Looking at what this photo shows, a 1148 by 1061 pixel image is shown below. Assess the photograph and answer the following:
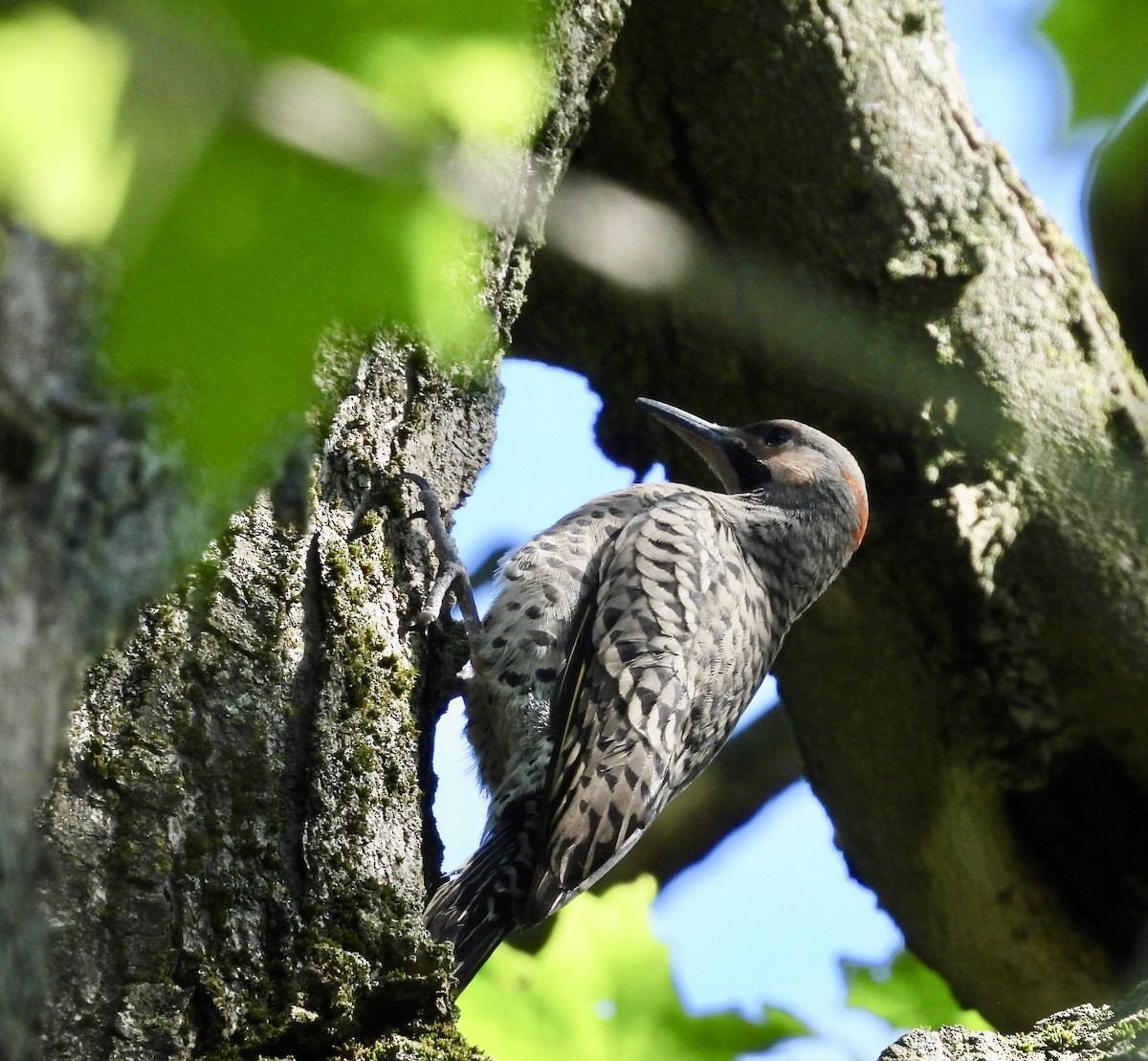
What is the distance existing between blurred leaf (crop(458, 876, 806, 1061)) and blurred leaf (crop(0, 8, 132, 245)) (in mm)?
3205

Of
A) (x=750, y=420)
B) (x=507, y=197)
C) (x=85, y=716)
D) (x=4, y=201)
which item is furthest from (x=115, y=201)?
(x=750, y=420)

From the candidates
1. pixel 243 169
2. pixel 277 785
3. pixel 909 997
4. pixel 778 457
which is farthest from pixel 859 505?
pixel 243 169

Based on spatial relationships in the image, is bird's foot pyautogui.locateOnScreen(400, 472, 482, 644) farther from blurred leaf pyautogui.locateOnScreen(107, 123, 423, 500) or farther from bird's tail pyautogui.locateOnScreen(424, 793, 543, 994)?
blurred leaf pyautogui.locateOnScreen(107, 123, 423, 500)

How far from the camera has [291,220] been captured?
90 cm

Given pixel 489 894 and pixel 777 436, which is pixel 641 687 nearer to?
pixel 489 894

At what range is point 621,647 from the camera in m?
3.82

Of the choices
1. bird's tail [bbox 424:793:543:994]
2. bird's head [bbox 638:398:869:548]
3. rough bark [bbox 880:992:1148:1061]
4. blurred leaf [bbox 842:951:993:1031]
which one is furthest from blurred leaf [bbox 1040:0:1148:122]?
blurred leaf [bbox 842:951:993:1031]

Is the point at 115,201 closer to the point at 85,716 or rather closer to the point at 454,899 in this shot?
the point at 85,716

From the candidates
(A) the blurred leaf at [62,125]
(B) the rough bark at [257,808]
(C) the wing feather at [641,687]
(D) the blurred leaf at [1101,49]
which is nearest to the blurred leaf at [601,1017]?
(C) the wing feather at [641,687]

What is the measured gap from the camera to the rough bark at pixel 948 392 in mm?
4004

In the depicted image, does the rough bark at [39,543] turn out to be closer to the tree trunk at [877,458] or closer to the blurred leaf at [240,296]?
the blurred leaf at [240,296]

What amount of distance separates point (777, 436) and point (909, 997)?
1.98 metres

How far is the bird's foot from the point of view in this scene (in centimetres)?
296

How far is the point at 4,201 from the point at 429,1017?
1.73 m
